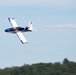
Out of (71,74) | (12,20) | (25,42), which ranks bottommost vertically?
(25,42)

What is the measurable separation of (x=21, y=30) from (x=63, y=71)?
86.1m

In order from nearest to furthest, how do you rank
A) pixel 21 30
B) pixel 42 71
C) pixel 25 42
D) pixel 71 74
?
pixel 25 42 → pixel 21 30 → pixel 71 74 → pixel 42 71

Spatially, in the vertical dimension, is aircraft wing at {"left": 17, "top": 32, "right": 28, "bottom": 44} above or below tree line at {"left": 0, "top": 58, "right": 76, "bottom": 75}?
below

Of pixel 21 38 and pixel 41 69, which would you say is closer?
pixel 21 38

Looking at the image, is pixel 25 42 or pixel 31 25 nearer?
pixel 25 42

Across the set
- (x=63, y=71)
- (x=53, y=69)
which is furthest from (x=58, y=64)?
(x=63, y=71)

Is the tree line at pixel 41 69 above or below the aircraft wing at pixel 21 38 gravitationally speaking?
above

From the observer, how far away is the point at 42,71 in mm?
188750

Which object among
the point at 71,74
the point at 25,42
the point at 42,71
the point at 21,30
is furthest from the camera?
the point at 42,71

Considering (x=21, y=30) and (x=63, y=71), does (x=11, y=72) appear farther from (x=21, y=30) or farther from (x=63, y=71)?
(x=21, y=30)

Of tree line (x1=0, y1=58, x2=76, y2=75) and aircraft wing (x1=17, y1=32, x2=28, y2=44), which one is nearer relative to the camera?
aircraft wing (x1=17, y1=32, x2=28, y2=44)

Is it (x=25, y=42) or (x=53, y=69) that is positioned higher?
(x=53, y=69)

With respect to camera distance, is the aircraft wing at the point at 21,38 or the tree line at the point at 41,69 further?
the tree line at the point at 41,69

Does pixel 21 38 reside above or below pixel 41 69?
below
